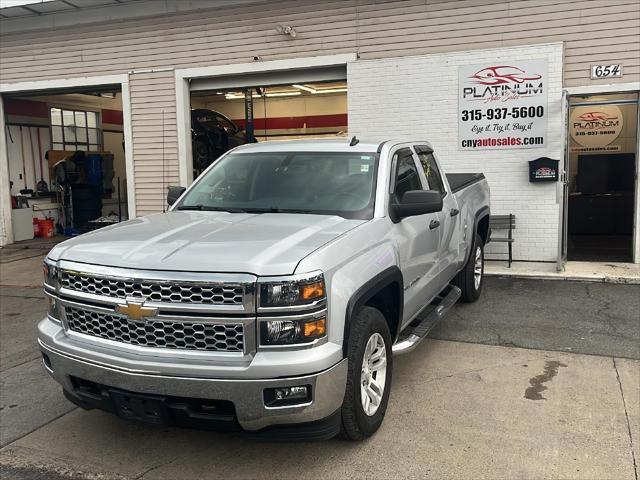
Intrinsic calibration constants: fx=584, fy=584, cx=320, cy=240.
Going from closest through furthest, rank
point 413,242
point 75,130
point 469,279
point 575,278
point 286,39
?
point 413,242 → point 469,279 → point 575,278 → point 286,39 → point 75,130

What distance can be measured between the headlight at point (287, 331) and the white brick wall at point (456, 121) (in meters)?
7.15

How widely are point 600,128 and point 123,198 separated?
42.8ft

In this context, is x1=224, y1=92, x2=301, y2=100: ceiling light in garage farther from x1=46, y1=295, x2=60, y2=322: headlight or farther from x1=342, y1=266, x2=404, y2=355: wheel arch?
x1=46, y1=295, x2=60, y2=322: headlight

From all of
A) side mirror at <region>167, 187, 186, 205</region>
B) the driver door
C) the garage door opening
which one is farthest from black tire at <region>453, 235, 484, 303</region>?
the garage door opening

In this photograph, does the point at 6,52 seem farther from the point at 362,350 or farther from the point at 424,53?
the point at 362,350

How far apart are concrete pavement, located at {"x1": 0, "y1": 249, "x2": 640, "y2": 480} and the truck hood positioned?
124 centimetres

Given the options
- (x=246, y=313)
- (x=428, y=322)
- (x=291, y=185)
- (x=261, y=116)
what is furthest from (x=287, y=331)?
(x=261, y=116)

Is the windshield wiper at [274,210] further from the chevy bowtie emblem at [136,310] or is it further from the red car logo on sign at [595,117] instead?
the red car logo on sign at [595,117]

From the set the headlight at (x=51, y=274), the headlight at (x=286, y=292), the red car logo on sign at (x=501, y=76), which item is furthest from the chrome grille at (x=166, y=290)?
the red car logo on sign at (x=501, y=76)

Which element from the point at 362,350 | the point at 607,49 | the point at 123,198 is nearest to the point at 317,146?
the point at 362,350

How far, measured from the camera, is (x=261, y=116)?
15.0 metres

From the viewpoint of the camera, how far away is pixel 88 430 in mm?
3922

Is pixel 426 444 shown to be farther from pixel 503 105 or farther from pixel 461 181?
pixel 503 105

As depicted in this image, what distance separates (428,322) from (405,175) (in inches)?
48.3
